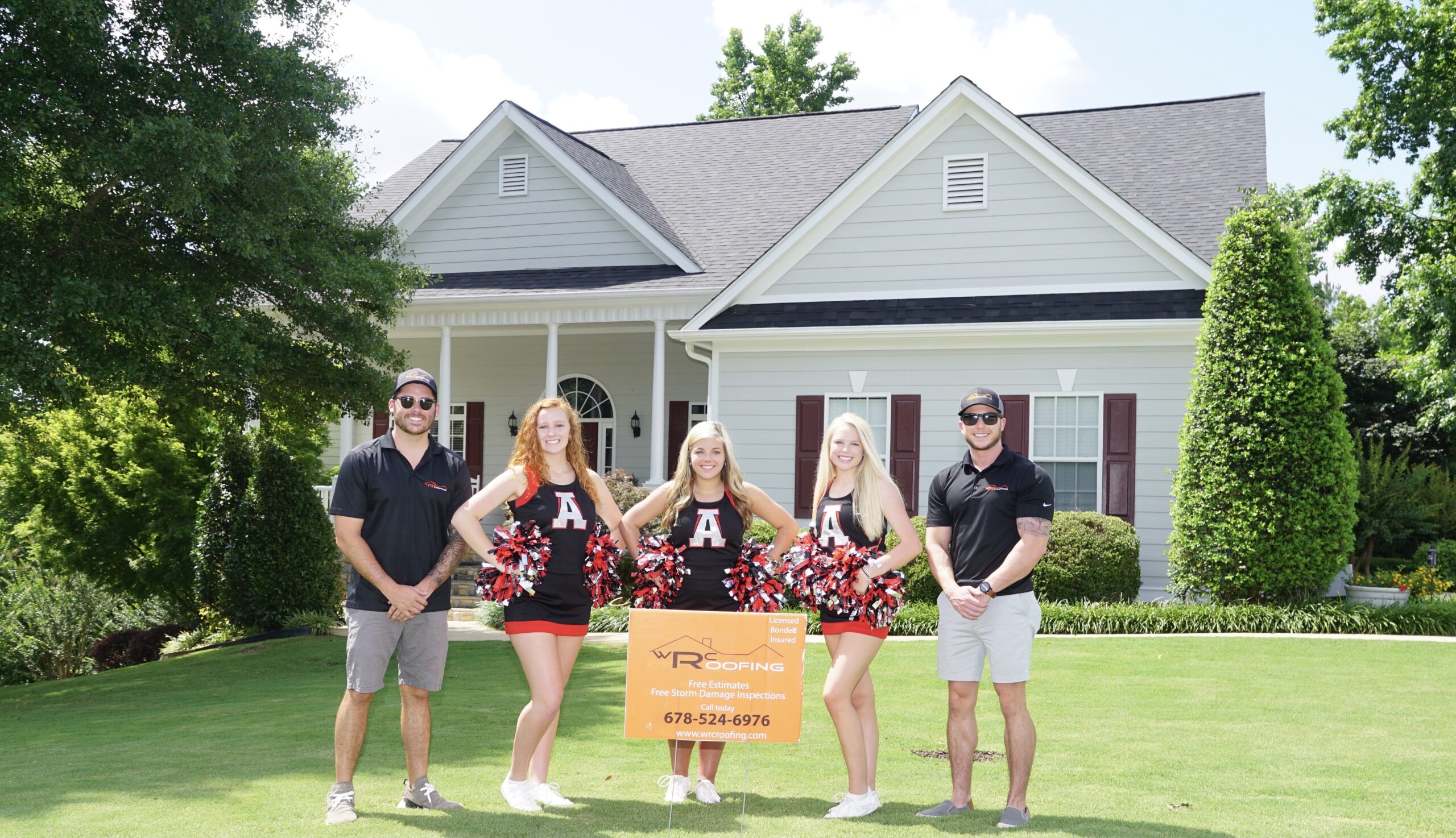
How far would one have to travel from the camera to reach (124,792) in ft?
18.7

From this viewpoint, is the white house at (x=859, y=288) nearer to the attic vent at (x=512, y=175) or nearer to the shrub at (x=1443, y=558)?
the attic vent at (x=512, y=175)

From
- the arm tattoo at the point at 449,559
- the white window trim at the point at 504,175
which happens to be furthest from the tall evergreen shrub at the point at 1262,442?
the white window trim at the point at 504,175

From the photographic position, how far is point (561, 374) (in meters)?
19.1

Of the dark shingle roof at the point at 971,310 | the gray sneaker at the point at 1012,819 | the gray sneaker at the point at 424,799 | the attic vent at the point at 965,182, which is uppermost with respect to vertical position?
the attic vent at the point at 965,182

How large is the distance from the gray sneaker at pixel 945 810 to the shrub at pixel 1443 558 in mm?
15965

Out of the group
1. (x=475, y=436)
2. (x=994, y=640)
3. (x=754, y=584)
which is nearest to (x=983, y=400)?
(x=994, y=640)

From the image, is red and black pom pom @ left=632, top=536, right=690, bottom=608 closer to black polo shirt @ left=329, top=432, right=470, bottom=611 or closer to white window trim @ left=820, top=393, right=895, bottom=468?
Result: black polo shirt @ left=329, top=432, right=470, bottom=611

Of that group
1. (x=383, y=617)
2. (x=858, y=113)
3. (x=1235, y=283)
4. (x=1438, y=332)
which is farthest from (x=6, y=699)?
(x=1438, y=332)

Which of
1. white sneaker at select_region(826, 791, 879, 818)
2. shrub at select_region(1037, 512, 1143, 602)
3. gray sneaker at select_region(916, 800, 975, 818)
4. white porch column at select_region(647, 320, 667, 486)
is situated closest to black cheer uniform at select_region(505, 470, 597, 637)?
white sneaker at select_region(826, 791, 879, 818)

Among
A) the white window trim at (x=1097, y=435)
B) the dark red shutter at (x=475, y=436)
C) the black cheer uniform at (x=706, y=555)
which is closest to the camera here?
the black cheer uniform at (x=706, y=555)

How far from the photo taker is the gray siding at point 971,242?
1426 centimetres

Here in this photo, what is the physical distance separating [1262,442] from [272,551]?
11.0 m

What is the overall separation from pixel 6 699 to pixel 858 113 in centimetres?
1526

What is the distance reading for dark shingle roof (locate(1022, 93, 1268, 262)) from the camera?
15406 millimetres
